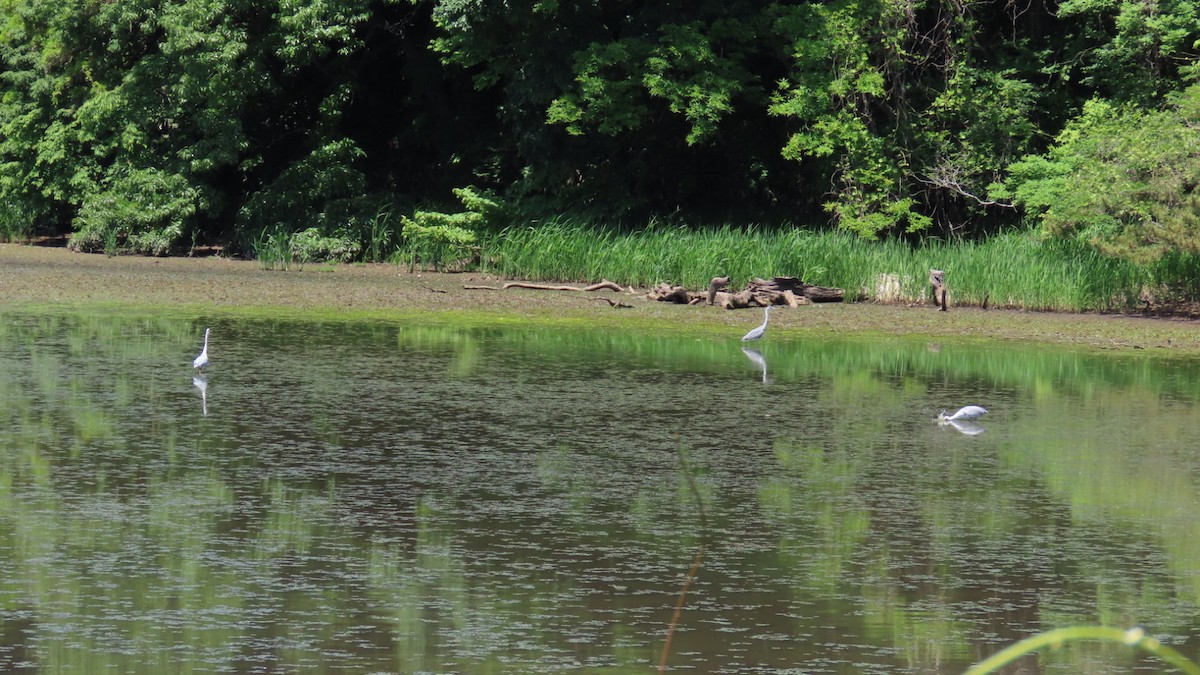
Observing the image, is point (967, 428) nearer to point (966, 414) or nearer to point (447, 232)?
point (966, 414)

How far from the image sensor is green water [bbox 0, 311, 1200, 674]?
18.4 ft

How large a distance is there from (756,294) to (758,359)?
5.24 metres

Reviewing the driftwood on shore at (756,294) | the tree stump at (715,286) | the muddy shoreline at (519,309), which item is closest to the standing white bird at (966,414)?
the muddy shoreline at (519,309)

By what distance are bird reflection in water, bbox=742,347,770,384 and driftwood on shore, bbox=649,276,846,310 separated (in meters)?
4.09

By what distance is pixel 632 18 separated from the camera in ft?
79.5

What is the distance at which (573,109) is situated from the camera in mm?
22953

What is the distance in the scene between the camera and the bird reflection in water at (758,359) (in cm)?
1301

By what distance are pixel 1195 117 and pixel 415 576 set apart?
50.2 feet

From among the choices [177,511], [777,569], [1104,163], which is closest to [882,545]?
[777,569]

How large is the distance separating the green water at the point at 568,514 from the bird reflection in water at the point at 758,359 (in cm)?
7

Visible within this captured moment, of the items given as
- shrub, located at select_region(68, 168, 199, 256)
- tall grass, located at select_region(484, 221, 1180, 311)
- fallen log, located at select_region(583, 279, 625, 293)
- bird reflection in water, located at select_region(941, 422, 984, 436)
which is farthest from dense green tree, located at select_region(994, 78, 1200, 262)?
shrub, located at select_region(68, 168, 199, 256)

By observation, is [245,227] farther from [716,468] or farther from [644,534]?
[644,534]

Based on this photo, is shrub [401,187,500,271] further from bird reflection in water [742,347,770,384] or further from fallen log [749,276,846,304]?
bird reflection in water [742,347,770,384]

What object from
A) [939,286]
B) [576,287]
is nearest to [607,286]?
[576,287]
